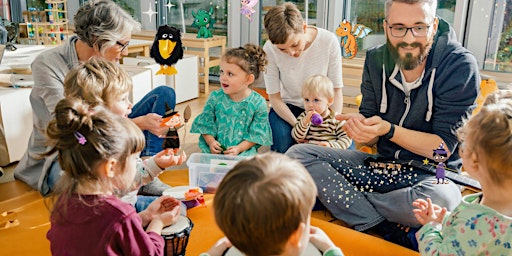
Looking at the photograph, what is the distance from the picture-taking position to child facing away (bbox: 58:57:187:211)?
1.46 m

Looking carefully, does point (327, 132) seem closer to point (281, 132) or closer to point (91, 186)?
point (281, 132)

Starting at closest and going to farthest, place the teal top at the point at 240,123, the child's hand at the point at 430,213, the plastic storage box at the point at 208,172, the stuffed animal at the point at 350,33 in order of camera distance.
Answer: the child's hand at the point at 430,213 < the plastic storage box at the point at 208,172 < the teal top at the point at 240,123 < the stuffed animal at the point at 350,33

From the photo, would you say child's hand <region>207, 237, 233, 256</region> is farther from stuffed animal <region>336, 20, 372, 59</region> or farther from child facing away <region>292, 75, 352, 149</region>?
stuffed animal <region>336, 20, 372, 59</region>

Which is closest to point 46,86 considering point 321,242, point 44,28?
point 321,242

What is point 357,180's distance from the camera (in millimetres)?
1820

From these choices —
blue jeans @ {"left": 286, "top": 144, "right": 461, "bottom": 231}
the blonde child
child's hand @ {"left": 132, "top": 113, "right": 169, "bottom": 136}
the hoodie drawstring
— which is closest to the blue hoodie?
the hoodie drawstring

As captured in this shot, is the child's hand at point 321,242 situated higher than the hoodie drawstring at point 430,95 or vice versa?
the hoodie drawstring at point 430,95

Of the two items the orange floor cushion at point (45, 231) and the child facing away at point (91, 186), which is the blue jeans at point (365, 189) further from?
the child facing away at point (91, 186)

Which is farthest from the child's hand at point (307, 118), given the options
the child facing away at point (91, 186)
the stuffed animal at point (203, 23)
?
the stuffed animal at point (203, 23)

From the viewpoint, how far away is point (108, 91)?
1495 millimetres

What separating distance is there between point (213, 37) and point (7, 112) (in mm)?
1929

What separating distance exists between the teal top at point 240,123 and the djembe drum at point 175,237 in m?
0.85

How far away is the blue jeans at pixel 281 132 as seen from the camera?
2318mm

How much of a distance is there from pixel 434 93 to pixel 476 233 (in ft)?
2.53
